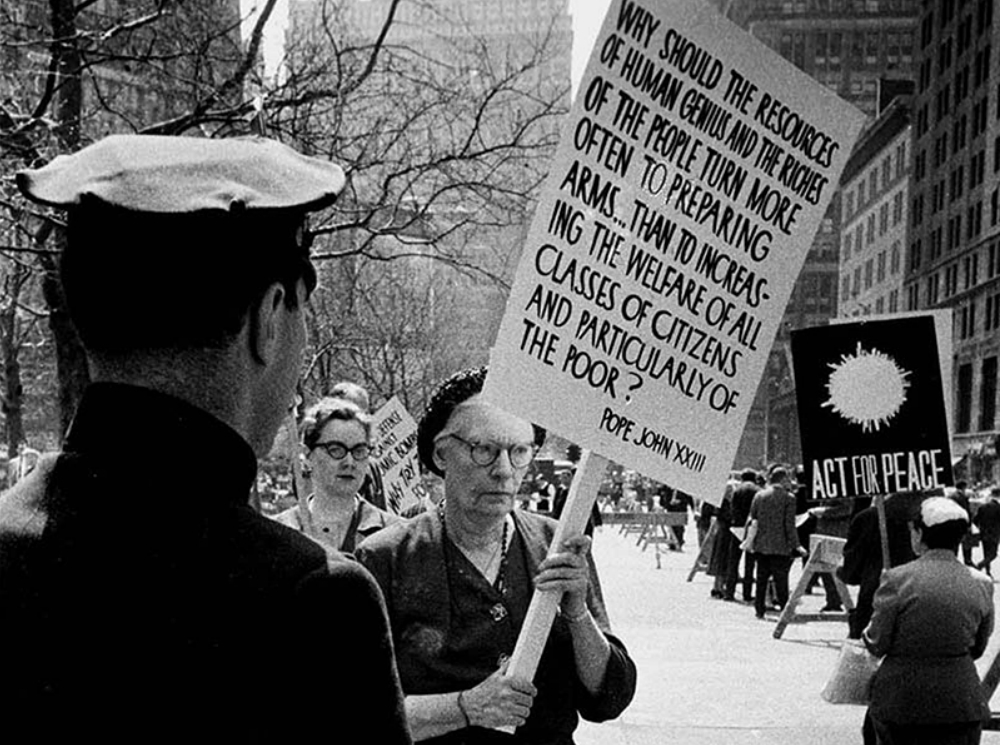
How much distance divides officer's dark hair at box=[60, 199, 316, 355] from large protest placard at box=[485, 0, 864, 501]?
129 centimetres

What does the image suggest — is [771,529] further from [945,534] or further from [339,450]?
[339,450]

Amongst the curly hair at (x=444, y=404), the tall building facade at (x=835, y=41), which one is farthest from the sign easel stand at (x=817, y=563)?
the tall building facade at (x=835, y=41)

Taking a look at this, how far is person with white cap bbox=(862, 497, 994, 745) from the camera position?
579 centimetres

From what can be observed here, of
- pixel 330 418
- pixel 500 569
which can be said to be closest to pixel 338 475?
pixel 330 418

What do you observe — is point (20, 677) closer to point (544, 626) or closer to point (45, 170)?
point (45, 170)

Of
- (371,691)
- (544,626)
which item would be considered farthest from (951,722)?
(371,691)

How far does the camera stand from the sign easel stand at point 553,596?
2.71 m

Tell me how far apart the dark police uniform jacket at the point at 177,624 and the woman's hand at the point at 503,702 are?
4.38 ft

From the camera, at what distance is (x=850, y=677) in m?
7.62

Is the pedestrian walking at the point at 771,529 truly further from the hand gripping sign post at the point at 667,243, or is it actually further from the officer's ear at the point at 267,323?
the officer's ear at the point at 267,323

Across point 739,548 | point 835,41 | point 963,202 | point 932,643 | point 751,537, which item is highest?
point 835,41

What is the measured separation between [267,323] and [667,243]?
1.55m

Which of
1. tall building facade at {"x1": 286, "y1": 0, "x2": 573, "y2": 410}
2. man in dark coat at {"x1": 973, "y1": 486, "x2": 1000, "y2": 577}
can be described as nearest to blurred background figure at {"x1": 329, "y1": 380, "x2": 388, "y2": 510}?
tall building facade at {"x1": 286, "y1": 0, "x2": 573, "y2": 410}

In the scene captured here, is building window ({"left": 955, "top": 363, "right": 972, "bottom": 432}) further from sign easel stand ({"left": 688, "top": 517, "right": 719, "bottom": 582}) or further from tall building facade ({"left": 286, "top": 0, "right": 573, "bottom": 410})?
tall building facade ({"left": 286, "top": 0, "right": 573, "bottom": 410})
